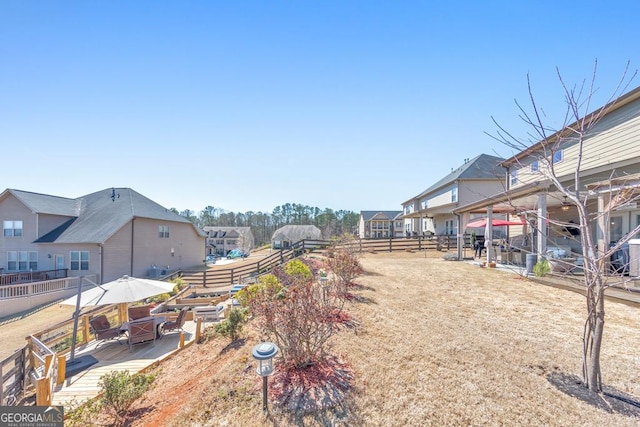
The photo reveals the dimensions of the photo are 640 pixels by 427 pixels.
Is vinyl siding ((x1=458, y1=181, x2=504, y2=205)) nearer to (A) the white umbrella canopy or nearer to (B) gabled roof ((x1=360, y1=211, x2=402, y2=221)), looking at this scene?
(A) the white umbrella canopy

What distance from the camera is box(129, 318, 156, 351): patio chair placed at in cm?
814

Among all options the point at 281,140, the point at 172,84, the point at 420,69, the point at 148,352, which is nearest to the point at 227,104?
the point at 172,84

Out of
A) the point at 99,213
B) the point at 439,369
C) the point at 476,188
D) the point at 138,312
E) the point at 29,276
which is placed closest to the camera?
the point at 439,369

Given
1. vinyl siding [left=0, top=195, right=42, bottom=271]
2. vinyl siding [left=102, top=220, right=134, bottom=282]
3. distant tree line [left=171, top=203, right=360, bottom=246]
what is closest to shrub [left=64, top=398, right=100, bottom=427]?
vinyl siding [left=102, top=220, right=134, bottom=282]

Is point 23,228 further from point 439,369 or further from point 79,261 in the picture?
point 439,369

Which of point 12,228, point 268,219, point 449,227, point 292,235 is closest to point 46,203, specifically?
point 12,228

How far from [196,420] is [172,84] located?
12.2 m

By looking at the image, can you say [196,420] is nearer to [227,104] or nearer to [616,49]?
[616,49]

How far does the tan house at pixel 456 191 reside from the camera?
21969mm

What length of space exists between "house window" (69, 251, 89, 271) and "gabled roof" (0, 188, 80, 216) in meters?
4.29

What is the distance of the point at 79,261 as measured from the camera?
19391 mm

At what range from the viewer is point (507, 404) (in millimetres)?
3230

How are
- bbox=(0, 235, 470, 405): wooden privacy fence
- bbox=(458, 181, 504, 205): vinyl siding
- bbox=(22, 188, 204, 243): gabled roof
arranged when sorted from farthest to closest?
bbox=(458, 181, 504, 205): vinyl siding
bbox=(22, 188, 204, 243): gabled roof
bbox=(0, 235, 470, 405): wooden privacy fence

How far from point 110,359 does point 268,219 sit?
71202 millimetres
